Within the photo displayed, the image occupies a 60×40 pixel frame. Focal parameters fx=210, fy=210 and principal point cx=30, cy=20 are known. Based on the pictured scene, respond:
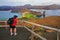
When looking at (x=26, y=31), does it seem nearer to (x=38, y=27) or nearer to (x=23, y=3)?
(x=38, y=27)

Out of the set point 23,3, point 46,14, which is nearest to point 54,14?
point 46,14

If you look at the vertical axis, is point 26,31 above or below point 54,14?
below

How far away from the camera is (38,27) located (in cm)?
385

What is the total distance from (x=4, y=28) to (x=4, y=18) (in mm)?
192

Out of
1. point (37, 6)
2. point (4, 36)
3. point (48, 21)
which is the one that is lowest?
point (4, 36)

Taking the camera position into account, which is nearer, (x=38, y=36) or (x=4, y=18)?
(x=38, y=36)

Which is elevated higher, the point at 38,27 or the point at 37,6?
the point at 37,6

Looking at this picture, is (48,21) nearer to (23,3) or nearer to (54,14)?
(54,14)

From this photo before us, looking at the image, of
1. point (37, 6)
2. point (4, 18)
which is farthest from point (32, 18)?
point (4, 18)

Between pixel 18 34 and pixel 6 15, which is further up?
pixel 6 15

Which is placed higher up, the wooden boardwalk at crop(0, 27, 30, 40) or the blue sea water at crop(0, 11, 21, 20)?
the blue sea water at crop(0, 11, 21, 20)

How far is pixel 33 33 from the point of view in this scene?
3.87 m

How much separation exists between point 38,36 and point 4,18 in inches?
30.9

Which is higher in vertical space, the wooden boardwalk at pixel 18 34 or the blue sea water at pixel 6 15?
the blue sea water at pixel 6 15
